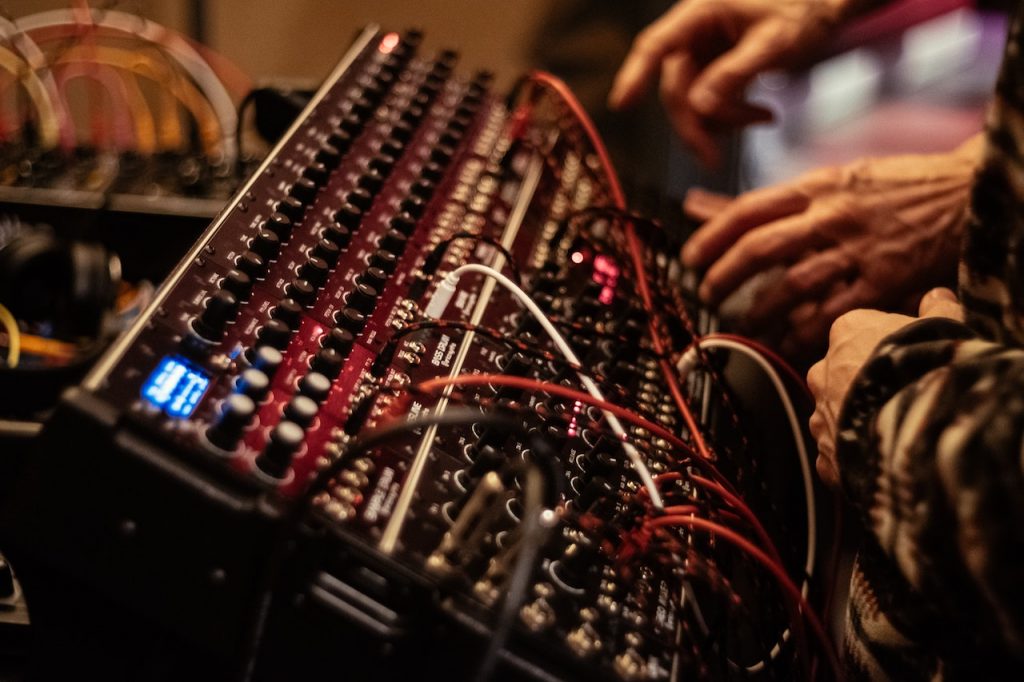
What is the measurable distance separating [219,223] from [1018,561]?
0.58m

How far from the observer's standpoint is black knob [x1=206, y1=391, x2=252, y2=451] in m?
0.53

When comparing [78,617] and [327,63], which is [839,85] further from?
[78,617]

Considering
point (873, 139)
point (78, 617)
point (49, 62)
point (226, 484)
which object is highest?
point (873, 139)

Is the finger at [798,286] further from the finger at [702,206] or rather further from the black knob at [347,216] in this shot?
the black knob at [347,216]

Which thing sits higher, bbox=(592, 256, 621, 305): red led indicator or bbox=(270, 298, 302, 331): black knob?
bbox=(592, 256, 621, 305): red led indicator

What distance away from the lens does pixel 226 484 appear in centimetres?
51

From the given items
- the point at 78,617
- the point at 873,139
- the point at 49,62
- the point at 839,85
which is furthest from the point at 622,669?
the point at 839,85

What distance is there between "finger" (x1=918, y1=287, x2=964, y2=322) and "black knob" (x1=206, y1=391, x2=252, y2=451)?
523 millimetres

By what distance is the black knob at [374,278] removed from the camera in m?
0.71

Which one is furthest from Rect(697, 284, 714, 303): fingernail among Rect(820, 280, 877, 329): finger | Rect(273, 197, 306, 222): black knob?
Rect(273, 197, 306, 222): black knob

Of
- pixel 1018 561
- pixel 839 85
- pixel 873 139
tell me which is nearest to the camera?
pixel 1018 561

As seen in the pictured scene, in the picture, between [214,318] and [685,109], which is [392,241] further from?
[685,109]

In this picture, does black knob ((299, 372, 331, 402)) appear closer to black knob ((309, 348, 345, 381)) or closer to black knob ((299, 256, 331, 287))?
black knob ((309, 348, 345, 381))

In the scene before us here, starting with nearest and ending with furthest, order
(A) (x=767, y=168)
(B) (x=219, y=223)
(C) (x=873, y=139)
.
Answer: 1. (B) (x=219, y=223)
2. (A) (x=767, y=168)
3. (C) (x=873, y=139)
